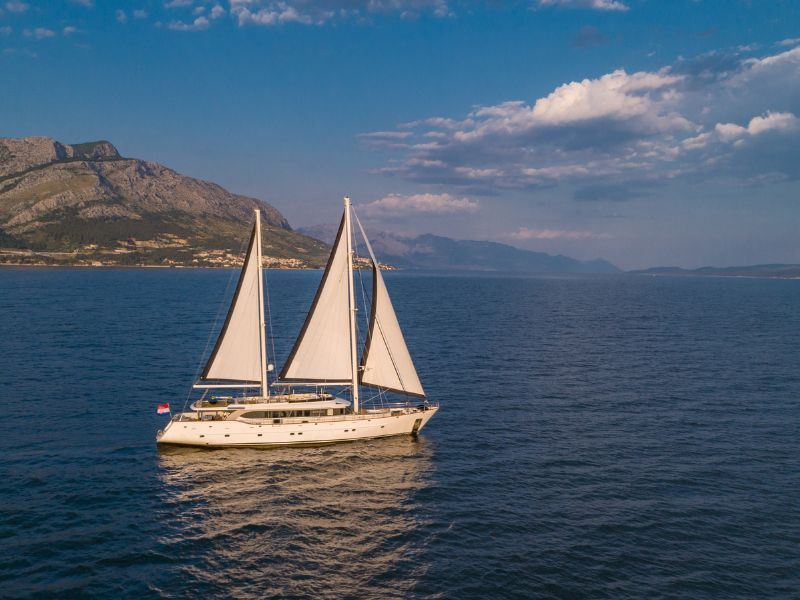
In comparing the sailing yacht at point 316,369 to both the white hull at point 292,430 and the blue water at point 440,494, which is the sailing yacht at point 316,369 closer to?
the white hull at point 292,430

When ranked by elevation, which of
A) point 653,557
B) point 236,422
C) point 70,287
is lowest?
point 653,557

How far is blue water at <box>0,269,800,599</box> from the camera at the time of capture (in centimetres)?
2839

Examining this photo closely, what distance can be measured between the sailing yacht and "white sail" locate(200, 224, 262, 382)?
3.4 inches

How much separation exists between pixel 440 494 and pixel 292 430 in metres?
14.5

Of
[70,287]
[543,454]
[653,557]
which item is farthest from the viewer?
[70,287]

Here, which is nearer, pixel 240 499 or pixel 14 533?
pixel 14 533

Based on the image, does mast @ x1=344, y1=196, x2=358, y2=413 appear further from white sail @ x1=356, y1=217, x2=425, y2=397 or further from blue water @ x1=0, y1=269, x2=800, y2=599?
blue water @ x1=0, y1=269, x2=800, y2=599

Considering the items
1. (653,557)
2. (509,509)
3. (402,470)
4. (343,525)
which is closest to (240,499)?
(343,525)

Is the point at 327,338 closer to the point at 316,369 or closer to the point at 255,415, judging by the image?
the point at 316,369

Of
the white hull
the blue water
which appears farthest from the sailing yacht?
the blue water

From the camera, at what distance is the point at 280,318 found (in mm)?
129375

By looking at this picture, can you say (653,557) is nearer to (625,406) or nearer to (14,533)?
(625,406)

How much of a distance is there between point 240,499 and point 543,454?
2387 centimetres

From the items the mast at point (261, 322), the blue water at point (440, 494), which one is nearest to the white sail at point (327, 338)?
the mast at point (261, 322)
